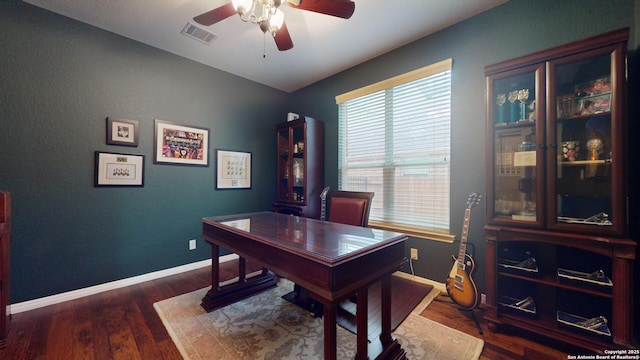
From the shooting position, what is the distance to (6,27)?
200 cm

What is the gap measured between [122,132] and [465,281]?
375 centimetres

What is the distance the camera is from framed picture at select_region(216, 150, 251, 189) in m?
3.35

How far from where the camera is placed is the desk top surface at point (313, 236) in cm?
121

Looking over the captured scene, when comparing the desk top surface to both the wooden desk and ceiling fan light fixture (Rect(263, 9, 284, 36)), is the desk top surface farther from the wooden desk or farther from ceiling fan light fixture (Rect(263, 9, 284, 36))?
ceiling fan light fixture (Rect(263, 9, 284, 36))

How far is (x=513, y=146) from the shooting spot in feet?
6.02

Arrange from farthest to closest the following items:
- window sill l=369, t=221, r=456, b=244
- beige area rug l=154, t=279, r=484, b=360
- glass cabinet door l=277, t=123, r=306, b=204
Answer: glass cabinet door l=277, t=123, r=306, b=204 < window sill l=369, t=221, r=456, b=244 < beige area rug l=154, t=279, r=484, b=360

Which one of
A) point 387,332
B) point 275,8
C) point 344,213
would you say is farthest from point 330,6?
point 387,332

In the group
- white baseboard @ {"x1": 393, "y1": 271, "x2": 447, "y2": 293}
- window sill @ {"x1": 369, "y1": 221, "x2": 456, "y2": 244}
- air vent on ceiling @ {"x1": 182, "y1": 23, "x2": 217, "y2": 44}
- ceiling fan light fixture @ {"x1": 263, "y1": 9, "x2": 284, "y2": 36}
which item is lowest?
white baseboard @ {"x1": 393, "y1": 271, "x2": 447, "y2": 293}

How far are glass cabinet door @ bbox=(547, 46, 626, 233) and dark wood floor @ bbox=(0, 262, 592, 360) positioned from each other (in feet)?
3.04

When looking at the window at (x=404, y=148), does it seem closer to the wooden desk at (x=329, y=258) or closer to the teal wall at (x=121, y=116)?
the teal wall at (x=121, y=116)

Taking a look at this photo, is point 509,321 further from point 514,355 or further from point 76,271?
point 76,271

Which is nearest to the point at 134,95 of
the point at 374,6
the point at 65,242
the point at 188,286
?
the point at 65,242

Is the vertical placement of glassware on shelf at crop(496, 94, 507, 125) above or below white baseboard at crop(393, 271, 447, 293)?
above

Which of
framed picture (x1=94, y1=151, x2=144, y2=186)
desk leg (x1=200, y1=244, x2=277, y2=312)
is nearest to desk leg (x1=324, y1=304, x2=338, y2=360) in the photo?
desk leg (x1=200, y1=244, x2=277, y2=312)
